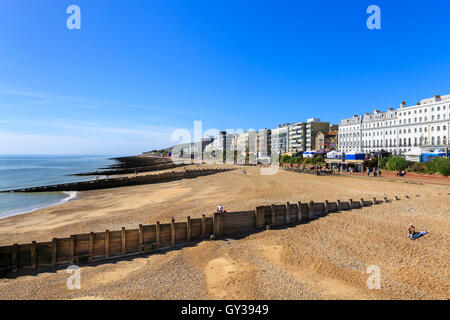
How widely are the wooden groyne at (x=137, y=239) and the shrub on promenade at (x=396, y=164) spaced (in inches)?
1392

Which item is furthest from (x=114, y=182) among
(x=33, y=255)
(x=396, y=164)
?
(x=396, y=164)

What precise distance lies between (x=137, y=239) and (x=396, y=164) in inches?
1860

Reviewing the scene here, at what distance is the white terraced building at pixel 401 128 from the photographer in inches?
2461

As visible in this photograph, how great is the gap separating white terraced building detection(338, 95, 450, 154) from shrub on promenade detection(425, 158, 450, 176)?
986 inches

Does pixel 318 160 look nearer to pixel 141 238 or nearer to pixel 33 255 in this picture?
pixel 141 238

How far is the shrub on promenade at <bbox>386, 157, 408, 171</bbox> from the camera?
4317 cm

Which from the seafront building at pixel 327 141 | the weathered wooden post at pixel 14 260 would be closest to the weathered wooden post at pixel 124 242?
the weathered wooden post at pixel 14 260

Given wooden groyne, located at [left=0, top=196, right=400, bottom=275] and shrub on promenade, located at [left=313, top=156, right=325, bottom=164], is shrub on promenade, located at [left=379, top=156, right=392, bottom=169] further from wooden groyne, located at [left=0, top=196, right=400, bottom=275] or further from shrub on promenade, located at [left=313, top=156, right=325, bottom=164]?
wooden groyne, located at [left=0, top=196, right=400, bottom=275]

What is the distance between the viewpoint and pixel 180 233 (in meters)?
15.2

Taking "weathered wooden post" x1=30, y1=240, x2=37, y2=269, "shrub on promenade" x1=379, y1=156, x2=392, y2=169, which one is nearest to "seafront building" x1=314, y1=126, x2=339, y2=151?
"shrub on promenade" x1=379, y1=156, x2=392, y2=169

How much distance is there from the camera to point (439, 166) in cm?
3691

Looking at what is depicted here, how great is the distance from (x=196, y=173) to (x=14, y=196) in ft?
118

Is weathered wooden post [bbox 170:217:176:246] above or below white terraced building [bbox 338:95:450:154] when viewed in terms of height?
below
